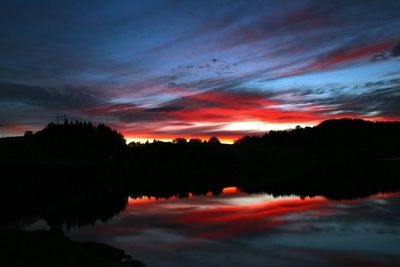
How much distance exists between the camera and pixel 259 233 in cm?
3772

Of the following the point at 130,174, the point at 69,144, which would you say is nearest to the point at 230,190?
the point at 130,174

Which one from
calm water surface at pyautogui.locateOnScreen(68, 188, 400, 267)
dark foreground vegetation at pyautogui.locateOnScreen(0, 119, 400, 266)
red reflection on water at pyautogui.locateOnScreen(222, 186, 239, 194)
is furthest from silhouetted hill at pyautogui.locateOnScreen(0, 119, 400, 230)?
calm water surface at pyautogui.locateOnScreen(68, 188, 400, 267)

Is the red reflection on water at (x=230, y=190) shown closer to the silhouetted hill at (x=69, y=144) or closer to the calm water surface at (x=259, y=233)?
the calm water surface at (x=259, y=233)

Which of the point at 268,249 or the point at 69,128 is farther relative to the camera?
the point at 69,128

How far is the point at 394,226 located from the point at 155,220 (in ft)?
85.4

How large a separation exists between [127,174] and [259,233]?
263 feet

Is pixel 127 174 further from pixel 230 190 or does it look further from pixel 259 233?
pixel 259 233

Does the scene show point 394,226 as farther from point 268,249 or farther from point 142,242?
point 142,242

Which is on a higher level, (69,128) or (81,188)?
(69,128)

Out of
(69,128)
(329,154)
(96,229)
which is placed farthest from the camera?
(329,154)

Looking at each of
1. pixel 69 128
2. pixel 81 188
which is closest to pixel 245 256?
pixel 81 188

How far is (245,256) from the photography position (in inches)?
1142

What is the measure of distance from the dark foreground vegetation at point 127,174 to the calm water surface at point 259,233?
7651 millimetres

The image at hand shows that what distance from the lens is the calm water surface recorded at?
28.2 metres
